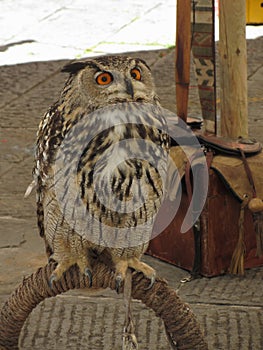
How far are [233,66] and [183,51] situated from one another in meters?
0.32

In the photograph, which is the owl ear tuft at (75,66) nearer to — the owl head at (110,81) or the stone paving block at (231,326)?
the owl head at (110,81)

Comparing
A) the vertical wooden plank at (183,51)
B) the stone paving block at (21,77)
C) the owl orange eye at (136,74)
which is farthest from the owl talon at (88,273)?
the stone paving block at (21,77)

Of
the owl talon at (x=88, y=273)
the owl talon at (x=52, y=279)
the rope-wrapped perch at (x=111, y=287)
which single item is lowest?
the rope-wrapped perch at (x=111, y=287)

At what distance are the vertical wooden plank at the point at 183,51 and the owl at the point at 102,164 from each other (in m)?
1.36

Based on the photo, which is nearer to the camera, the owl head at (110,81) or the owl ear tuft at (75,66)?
the owl head at (110,81)

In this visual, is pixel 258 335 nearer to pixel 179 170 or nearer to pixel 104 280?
pixel 179 170

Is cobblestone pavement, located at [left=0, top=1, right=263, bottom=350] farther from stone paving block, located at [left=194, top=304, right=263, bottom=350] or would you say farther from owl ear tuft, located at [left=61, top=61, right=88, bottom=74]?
owl ear tuft, located at [left=61, top=61, right=88, bottom=74]

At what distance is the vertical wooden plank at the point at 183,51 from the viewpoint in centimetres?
499

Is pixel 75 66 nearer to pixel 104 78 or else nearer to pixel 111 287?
pixel 104 78

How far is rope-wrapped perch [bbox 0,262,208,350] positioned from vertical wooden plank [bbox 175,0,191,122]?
5.70ft

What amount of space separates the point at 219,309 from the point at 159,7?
6.95 m

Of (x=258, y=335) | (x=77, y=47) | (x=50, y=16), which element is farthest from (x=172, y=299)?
(x=50, y=16)

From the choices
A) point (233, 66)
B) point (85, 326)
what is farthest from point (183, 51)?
point (85, 326)

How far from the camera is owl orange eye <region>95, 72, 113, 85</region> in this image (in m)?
3.32
